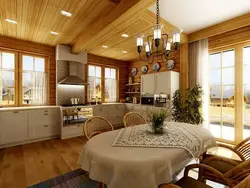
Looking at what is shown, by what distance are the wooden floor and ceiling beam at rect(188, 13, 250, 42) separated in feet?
12.9

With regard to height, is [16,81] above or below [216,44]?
below

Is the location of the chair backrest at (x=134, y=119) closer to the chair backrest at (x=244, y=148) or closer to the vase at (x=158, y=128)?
the vase at (x=158, y=128)

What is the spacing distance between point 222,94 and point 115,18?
313 cm

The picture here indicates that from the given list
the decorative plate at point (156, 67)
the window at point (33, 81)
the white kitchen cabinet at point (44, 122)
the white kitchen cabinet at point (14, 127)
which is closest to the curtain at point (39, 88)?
the window at point (33, 81)

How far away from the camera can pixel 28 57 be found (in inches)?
165

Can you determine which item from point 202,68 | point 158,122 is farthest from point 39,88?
point 202,68

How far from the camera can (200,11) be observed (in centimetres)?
268

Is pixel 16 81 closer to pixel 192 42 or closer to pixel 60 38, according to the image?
pixel 60 38

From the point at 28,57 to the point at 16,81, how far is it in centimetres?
79

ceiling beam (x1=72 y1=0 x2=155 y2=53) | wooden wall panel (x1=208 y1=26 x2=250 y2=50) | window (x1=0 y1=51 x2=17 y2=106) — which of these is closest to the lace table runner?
ceiling beam (x1=72 y1=0 x2=155 y2=53)

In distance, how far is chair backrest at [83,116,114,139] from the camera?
78.8 inches

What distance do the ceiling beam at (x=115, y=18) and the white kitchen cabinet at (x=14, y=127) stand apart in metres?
2.39

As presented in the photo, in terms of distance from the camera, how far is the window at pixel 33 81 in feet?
13.5

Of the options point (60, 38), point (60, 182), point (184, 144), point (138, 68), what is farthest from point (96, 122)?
point (138, 68)
